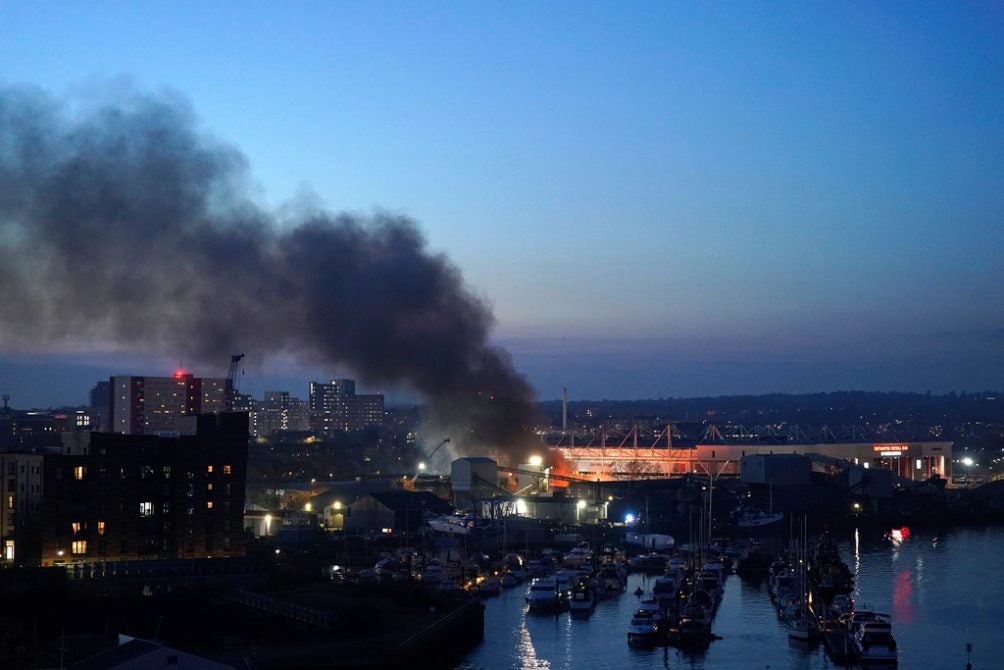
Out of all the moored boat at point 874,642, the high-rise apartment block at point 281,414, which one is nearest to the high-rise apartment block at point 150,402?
the moored boat at point 874,642

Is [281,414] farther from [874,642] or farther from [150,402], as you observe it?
[874,642]

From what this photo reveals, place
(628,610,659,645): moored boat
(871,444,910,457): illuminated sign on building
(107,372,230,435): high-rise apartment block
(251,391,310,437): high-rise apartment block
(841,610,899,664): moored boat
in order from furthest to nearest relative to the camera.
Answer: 1. (251,391,310,437): high-rise apartment block
2. (871,444,910,457): illuminated sign on building
3. (107,372,230,435): high-rise apartment block
4. (628,610,659,645): moored boat
5. (841,610,899,664): moored boat

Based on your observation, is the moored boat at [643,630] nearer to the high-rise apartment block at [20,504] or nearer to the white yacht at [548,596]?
the white yacht at [548,596]

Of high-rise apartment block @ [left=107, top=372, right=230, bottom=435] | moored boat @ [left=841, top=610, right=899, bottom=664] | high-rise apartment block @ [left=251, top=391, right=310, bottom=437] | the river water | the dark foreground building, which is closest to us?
moored boat @ [left=841, top=610, right=899, bottom=664]

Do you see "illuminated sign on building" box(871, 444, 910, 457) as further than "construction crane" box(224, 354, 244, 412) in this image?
Yes

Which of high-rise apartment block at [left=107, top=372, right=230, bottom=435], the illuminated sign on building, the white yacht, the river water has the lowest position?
the river water

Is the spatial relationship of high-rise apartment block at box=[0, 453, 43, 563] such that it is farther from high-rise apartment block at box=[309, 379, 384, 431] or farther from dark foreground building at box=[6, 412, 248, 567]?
high-rise apartment block at box=[309, 379, 384, 431]

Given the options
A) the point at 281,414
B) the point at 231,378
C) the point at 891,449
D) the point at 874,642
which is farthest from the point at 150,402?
the point at 281,414

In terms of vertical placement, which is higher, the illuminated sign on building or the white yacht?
the illuminated sign on building

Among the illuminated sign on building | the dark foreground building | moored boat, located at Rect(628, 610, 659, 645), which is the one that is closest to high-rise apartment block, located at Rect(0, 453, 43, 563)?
the dark foreground building
